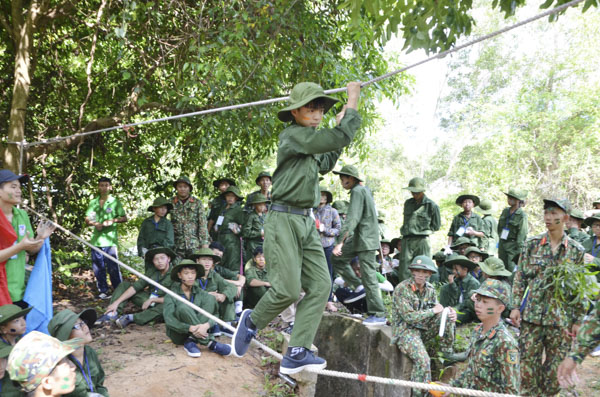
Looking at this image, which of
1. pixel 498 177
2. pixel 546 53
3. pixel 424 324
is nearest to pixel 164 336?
pixel 424 324

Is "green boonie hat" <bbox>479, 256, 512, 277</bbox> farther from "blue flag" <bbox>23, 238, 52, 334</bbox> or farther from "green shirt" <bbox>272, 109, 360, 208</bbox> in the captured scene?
"blue flag" <bbox>23, 238, 52, 334</bbox>

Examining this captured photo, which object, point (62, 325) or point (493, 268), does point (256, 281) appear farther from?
point (62, 325)

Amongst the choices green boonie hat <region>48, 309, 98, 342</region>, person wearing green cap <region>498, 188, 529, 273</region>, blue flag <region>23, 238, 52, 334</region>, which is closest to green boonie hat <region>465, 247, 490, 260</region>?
person wearing green cap <region>498, 188, 529, 273</region>

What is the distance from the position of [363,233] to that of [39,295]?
3803 mm

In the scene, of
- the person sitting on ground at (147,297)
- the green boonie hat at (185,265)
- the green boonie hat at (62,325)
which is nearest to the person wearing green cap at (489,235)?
the green boonie hat at (185,265)

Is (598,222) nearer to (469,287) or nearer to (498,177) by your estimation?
(469,287)

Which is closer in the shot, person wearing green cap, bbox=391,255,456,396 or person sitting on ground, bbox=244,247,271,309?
person wearing green cap, bbox=391,255,456,396

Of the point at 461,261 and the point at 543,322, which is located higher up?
the point at 461,261

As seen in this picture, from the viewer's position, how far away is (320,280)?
3.33 metres

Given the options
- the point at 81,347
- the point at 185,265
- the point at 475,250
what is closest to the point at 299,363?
the point at 81,347

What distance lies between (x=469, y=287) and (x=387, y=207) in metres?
14.3

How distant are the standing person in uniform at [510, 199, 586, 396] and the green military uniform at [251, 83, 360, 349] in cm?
Answer: 212

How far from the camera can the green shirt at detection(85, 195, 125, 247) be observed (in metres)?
7.27

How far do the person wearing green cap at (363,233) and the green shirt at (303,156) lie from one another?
2.96m
